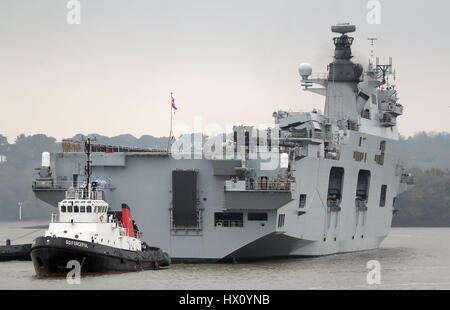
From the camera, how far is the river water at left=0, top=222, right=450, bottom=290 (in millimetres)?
40125

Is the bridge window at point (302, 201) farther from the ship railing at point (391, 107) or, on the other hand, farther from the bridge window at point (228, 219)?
the ship railing at point (391, 107)

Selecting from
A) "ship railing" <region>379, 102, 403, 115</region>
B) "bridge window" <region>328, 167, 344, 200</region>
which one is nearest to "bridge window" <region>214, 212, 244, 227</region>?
"bridge window" <region>328, 167, 344, 200</region>

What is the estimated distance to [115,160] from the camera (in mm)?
50594

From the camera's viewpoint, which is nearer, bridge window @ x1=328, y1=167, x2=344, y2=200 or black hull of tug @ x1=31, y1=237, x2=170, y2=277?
black hull of tug @ x1=31, y1=237, x2=170, y2=277

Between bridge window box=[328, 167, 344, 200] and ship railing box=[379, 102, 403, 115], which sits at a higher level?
ship railing box=[379, 102, 403, 115]

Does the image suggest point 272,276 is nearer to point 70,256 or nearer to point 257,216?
point 257,216

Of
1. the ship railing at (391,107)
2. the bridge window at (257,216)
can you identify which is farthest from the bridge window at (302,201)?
the ship railing at (391,107)

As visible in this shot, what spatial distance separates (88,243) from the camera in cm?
4178

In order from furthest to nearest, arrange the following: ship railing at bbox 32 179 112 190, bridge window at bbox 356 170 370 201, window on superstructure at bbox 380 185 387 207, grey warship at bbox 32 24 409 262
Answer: window on superstructure at bbox 380 185 387 207
bridge window at bbox 356 170 370 201
ship railing at bbox 32 179 112 190
grey warship at bbox 32 24 409 262

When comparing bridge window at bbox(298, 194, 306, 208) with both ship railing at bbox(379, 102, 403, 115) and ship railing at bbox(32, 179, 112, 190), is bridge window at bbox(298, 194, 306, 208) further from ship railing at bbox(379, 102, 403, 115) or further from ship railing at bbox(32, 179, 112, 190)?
ship railing at bbox(379, 102, 403, 115)

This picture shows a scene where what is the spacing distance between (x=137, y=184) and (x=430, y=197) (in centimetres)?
8308

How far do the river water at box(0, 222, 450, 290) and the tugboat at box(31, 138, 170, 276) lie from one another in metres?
0.63

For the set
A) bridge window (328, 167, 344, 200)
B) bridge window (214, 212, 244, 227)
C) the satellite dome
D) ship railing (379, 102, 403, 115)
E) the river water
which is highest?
the satellite dome

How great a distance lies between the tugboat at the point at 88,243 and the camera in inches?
1626
